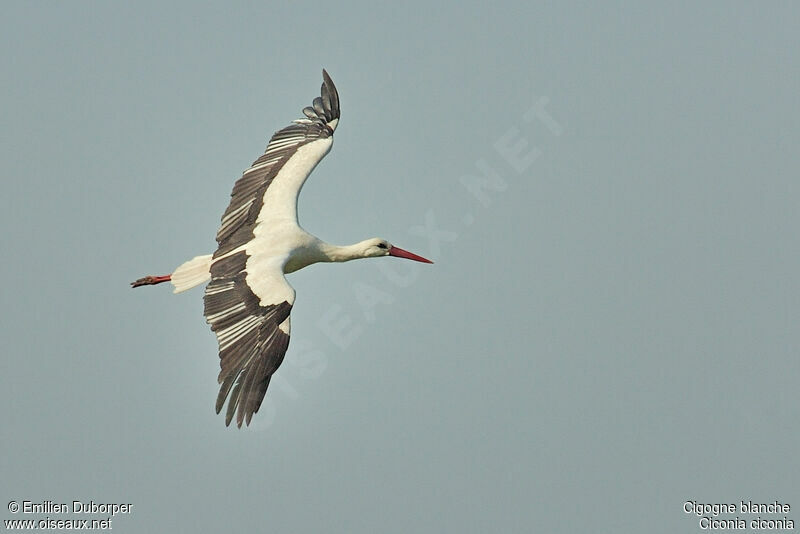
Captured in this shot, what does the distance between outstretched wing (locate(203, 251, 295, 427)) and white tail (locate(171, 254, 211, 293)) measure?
25.1 inches

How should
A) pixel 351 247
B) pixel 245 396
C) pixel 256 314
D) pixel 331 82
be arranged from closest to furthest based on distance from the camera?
pixel 245 396
pixel 256 314
pixel 351 247
pixel 331 82

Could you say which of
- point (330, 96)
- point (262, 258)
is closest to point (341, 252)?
point (262, 258)

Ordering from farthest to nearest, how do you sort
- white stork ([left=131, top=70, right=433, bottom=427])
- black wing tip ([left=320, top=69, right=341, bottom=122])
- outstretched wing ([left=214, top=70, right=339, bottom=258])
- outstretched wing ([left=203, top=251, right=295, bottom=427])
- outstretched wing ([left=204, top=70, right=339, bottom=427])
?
black wing tip ([left=320, top=69, right=341, bottom=122]) → outstretched wing ([left=214, top=70, right=339, bottom=258]) → white stork ([left=131, top=70, right=433, bottom=427]) → outstretched wing ([left=204, top=70, right=339, bottom=427]) → outstretched wing ([left=203, top=251, right=295, bottom=427])

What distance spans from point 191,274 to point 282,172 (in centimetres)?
203

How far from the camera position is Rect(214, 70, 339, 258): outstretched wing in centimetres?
1606

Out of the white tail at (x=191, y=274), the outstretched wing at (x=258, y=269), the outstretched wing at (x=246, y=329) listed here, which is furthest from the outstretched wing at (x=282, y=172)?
the outstretched wing at (x=246, y=329)

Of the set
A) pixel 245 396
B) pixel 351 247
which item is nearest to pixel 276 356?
pixel 245 396

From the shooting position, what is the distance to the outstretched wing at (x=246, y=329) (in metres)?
13.1

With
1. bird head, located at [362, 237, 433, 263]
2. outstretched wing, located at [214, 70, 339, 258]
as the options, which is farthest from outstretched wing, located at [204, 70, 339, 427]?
bird head, located at [362, 237, 433, 263]

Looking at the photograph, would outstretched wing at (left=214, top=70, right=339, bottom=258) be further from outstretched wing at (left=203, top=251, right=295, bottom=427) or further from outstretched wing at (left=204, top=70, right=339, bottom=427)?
outstretched wing at (left=203, top=251, right=295, bottom=427)

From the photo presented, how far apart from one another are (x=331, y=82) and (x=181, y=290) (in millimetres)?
4309

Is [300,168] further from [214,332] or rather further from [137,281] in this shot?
[214,332]

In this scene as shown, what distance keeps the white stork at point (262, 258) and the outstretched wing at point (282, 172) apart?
0.01 meters

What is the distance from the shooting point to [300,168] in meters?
16.9
